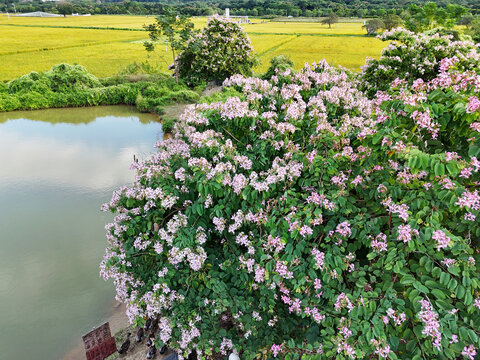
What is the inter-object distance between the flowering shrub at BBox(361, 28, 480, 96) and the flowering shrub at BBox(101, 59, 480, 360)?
9.69ft

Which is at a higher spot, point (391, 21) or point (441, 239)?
point (391, 21)

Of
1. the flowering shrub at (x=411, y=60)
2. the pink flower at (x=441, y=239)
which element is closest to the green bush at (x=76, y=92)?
the flowering shrub at (x=411, y=60)

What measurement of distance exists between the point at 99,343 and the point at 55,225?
461 centimetres

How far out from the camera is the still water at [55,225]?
5.30 metres

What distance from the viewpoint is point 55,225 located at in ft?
25.4

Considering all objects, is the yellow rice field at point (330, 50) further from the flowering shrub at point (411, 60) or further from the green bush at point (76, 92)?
the flowering shrub at point (411, 60)

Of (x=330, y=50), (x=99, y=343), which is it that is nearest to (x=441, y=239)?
(x=99, y=343)

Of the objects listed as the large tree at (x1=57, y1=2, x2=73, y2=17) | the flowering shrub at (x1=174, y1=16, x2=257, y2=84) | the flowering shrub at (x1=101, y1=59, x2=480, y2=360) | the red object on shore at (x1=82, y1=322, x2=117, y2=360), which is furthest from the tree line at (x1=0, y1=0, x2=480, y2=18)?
the red object on shore at (x1=82, y1=322, x2=117, y2=360)

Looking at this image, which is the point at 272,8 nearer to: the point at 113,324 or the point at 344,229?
the point at 113,324

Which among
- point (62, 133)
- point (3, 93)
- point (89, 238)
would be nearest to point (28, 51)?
point (3, 93)

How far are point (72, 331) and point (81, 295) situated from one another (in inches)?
30.6

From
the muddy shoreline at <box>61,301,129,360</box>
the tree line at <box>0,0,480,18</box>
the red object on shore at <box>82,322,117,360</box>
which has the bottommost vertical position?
the muddy shoreline at <box>61,301,129,360</box>

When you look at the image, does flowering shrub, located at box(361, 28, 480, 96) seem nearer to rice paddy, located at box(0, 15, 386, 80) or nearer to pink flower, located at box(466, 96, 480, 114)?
pink flower, located at box(466, 96, 480, 114)

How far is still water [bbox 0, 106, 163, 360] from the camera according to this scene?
17.4 feet
